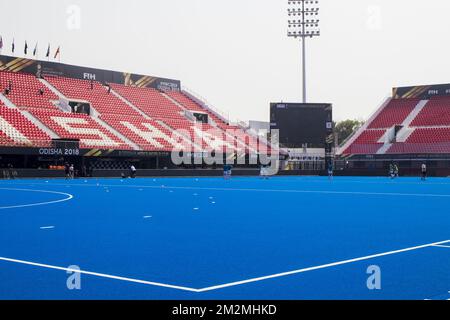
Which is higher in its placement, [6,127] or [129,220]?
[6,127]

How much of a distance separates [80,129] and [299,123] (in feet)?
68.1

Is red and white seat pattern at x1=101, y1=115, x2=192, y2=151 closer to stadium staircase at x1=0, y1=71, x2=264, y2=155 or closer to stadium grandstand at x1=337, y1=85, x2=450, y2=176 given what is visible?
stadium staircase at x1=0, y1=71, x2=264, y2=155

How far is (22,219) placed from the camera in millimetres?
13602

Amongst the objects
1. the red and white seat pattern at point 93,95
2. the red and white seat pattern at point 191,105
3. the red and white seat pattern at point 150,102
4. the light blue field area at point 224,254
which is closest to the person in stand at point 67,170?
the red and white seat pattern at point 93,95

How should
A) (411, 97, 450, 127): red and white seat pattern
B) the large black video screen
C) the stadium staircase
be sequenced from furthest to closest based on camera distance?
(411, 97, 450, 127): red and white seat pattern
the large black video screen
the stadium staircase

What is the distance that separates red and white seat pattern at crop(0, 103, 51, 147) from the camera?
4416 cm

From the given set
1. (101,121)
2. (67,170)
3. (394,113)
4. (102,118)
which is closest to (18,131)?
(67,170)

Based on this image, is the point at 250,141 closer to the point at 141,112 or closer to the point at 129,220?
the point at 141,112

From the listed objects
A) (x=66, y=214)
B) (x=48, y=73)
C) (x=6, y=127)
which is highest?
(x=48, y=73)

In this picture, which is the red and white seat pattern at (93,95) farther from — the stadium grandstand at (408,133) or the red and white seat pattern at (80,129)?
the stadium grandstand at (408,133)

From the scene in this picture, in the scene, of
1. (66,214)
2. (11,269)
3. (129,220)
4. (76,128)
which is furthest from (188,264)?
(76,128)

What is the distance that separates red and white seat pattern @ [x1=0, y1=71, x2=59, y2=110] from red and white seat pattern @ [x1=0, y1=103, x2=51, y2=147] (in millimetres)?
2511

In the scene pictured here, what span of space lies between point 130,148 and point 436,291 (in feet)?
153

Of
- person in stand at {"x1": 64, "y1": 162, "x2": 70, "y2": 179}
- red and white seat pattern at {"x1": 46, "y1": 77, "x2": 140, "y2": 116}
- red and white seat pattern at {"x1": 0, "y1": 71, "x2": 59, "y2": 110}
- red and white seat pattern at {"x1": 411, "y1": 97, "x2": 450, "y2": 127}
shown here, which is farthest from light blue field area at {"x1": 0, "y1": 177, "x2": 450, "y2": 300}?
red and white seat pattern at {"x1": 411, "y1": 97, "x2": 450, "y2": 127}
